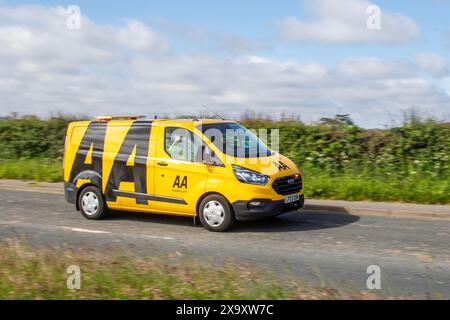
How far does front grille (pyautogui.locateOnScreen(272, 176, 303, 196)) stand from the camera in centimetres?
1066

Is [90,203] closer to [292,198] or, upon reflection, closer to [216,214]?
[216,214]

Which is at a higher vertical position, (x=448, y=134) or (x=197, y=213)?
(x=448, y=134)

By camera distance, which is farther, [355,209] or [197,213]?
[355,209]

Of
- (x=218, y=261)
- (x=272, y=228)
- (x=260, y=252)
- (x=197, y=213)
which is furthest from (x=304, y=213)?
Answer: (x=218, y=261)

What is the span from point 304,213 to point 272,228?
1.98 meters

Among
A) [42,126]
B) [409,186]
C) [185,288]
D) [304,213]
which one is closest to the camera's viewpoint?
[185,288]

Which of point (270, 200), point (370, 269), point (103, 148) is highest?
point (103, 148)

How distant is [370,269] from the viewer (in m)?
8.09

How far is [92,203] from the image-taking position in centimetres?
1204

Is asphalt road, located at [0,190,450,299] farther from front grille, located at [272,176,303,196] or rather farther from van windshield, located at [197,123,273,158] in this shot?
van windshield, located at [197,123,273,158]

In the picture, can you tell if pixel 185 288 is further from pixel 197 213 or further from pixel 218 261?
pixel 197 213

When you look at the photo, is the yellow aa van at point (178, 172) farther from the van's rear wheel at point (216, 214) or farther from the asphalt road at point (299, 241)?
the asphalt road at point (299, 241)

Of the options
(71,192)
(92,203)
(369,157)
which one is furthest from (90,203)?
(369,157)

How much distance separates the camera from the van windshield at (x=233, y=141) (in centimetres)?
1088
